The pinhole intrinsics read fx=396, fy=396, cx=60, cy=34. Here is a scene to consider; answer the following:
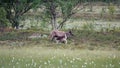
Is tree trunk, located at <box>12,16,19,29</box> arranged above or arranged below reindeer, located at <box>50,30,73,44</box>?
below

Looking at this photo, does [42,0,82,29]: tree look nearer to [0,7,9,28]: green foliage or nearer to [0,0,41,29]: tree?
[0,0,41,29]: tree

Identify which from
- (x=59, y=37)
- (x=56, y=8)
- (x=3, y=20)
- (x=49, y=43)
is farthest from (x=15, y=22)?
(x=49, y=43)

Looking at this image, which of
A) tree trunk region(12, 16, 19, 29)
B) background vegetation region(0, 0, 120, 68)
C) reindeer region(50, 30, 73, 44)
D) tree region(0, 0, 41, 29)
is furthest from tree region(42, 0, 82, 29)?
reindeer region(50, 30, 73, 44)

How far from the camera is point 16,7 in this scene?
31.5 metres

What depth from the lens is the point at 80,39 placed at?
23078 millimetres

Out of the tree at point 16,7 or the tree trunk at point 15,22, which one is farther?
the tree trunk at point 15,22

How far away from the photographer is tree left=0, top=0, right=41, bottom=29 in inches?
1228

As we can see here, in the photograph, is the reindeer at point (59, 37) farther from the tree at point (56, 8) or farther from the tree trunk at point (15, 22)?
the tree trunk at point (15, 22)

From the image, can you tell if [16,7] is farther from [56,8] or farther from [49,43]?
[49,43]

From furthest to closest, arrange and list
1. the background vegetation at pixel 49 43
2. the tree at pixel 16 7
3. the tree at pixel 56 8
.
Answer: the tree at pixel 16 7 → the tree at pixel 56 8 → the background vegetation at pixel 49 43

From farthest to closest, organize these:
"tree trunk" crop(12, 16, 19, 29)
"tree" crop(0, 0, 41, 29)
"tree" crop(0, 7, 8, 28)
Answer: "tree trunk" crop(12, 16, 19, 29) < "tree" crop(0, 0, 41, 29) < "tree" crop(0, 7, 8, 28)

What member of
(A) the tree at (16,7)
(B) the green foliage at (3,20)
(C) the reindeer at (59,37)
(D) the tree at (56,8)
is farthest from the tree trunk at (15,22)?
(C) the reindeer at (59,37)

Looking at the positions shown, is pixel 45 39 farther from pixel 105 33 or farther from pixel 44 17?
pixel 44 17

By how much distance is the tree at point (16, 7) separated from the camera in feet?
102
